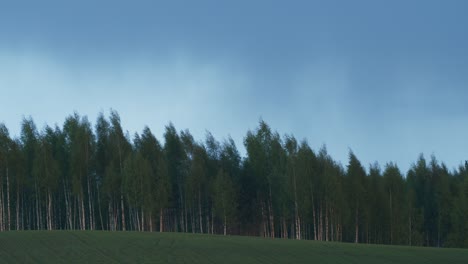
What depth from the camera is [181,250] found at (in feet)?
145

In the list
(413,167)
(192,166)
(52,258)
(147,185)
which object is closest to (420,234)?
(413,167)

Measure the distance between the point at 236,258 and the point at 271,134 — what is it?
37647mm

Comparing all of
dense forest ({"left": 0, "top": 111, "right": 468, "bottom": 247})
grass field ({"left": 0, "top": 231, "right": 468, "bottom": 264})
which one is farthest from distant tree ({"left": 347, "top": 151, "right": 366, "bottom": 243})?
grass field ({"left": 0, "top": 231, "right": 468, "bottom": 264})

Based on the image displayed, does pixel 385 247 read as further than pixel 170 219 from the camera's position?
No

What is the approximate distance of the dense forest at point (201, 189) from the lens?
70.0 m

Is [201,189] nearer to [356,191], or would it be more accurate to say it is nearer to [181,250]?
[356,191]

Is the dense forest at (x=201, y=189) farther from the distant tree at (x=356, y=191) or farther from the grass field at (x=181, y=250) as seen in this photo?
the grass field at (x=181, y=250)

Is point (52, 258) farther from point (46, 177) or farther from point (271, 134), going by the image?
point (271, 134)

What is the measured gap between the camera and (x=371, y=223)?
7694 centimetres

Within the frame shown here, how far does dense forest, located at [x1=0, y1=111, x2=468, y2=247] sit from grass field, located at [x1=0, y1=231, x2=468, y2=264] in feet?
55.7

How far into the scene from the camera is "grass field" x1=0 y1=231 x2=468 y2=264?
40625mm

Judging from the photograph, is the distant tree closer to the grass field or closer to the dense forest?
the dense forest

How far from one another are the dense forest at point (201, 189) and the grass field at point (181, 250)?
55.7 feet

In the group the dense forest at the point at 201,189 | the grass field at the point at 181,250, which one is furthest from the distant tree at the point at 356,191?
the grass field at the point at 181,250
